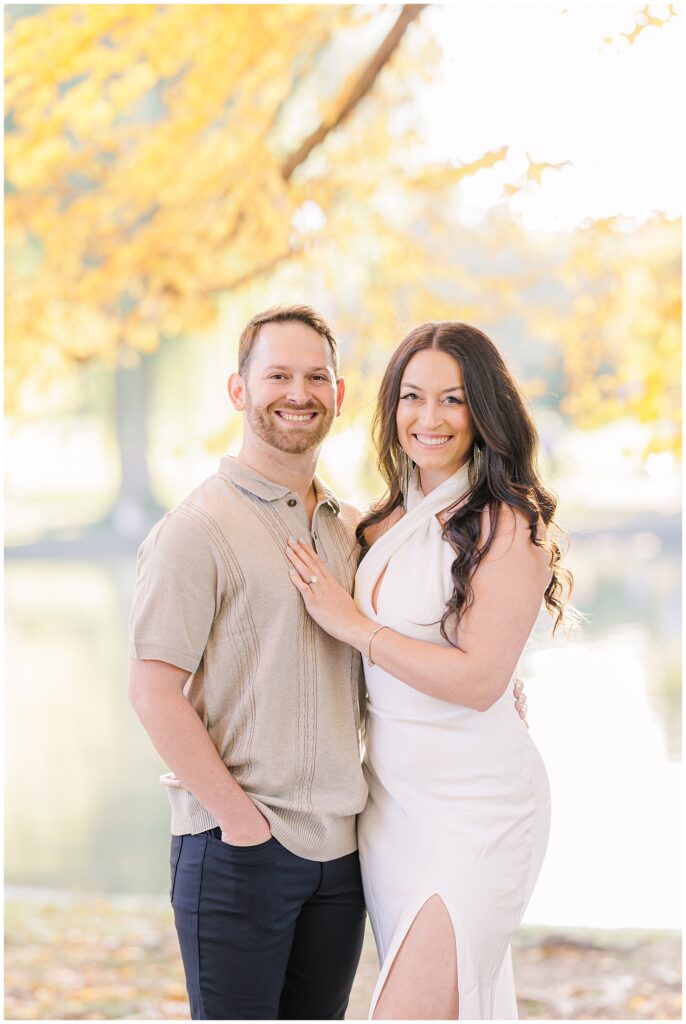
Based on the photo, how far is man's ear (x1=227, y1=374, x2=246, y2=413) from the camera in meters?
2.28

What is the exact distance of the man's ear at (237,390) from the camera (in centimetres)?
228

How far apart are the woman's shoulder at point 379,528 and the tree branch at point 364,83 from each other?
238cm

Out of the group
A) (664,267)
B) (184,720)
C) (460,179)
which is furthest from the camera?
(664,267)

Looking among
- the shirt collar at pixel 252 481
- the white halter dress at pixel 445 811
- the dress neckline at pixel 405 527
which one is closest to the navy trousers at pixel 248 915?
the white halter dress at pixel 445 811

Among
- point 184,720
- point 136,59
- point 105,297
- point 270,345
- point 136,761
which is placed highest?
point 136,59

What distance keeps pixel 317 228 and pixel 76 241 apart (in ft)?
3.92

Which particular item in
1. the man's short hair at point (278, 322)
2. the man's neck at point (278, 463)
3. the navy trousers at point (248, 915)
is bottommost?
the navy trousers at point (248, 915)

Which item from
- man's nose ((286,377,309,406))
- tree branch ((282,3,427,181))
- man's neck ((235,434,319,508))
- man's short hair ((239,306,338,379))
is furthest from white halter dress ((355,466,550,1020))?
tree branch ((282,3,427,181))

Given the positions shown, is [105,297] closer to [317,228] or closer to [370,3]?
[317,228]

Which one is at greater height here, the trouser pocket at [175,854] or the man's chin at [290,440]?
the man's chin at [290,440]

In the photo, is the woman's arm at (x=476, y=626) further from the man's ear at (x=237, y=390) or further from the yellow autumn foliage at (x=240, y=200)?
the yellow autumn foliage at (x=240, y=200)

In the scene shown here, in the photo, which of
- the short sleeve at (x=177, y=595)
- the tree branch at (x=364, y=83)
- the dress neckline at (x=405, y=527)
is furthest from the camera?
the tree branch at (x=364, y=83)

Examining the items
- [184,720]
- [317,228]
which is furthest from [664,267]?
[184,720]

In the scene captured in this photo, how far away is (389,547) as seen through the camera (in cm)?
226
